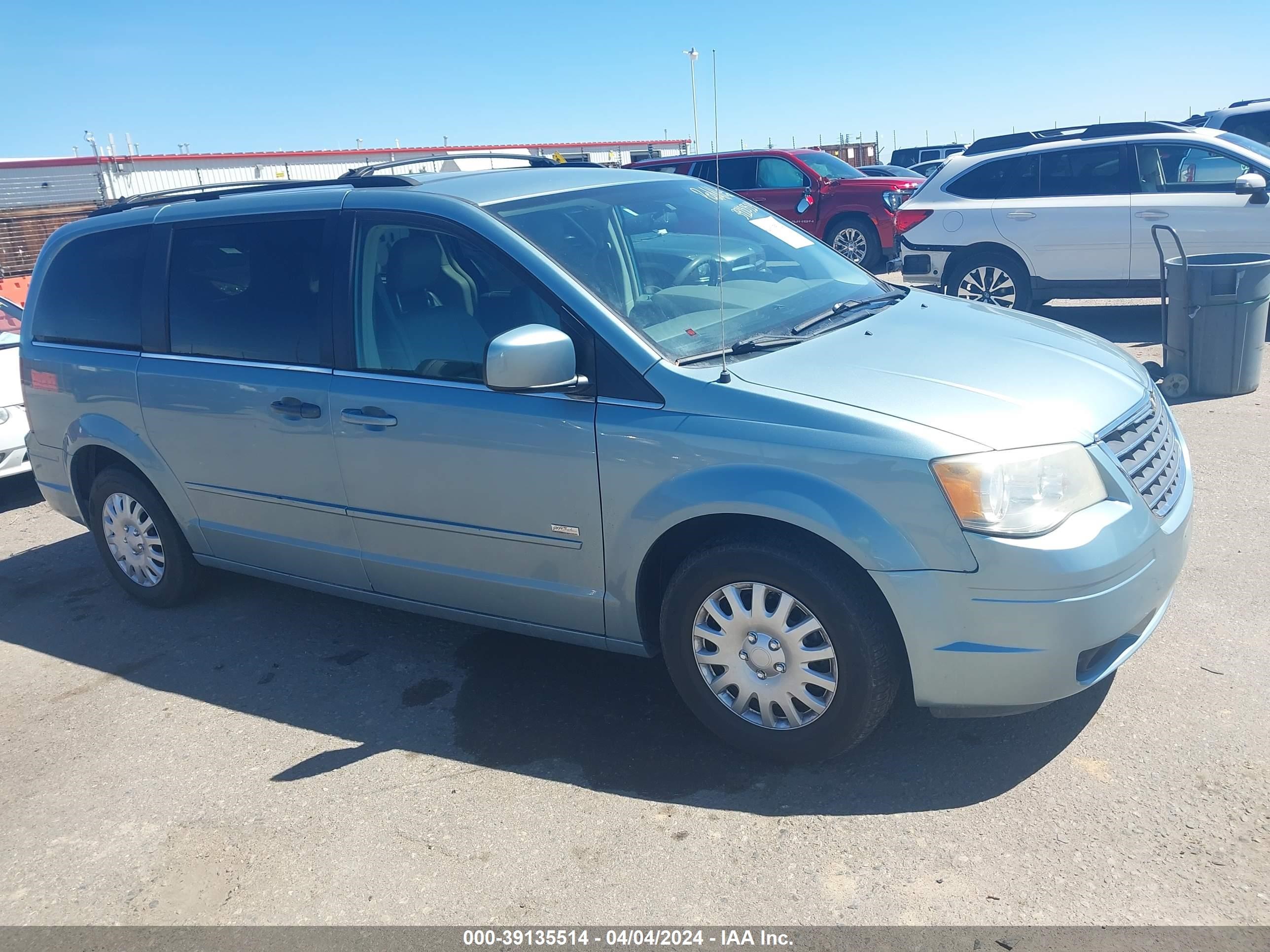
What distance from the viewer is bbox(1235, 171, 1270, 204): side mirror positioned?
859 cm

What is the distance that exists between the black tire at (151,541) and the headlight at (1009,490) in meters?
3.60

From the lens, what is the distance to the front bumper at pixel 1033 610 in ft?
9.53

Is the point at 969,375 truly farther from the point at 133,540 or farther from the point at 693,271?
the point at 133,540

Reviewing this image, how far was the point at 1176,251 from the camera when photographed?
9094 mm

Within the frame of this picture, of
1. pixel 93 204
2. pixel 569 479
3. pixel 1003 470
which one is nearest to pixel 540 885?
pixel 569 479

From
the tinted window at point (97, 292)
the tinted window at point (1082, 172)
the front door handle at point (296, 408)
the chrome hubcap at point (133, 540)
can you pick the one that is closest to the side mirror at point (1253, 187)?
the tinted window at point (1082, 172)

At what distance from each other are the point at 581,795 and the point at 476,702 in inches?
31.3

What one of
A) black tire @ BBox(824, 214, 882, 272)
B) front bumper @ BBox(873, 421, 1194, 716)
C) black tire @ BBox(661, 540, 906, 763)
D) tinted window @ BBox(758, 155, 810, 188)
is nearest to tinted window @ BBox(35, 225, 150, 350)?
black tire @ BBox(661, 540, 906, 763)

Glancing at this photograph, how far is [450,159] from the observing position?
4.72 m

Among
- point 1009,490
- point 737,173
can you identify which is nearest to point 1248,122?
point 737,173

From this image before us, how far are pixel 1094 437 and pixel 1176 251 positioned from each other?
7.08 meters

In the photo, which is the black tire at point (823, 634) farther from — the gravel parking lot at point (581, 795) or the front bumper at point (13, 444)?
the front bumper at point (13, 444)

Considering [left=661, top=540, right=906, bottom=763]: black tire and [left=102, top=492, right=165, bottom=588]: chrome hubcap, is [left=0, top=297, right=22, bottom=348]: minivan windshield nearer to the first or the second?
[left=102, top=492, right=165, bottom=588]: chrome hubcap

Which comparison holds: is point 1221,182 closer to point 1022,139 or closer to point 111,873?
point 1022,139
